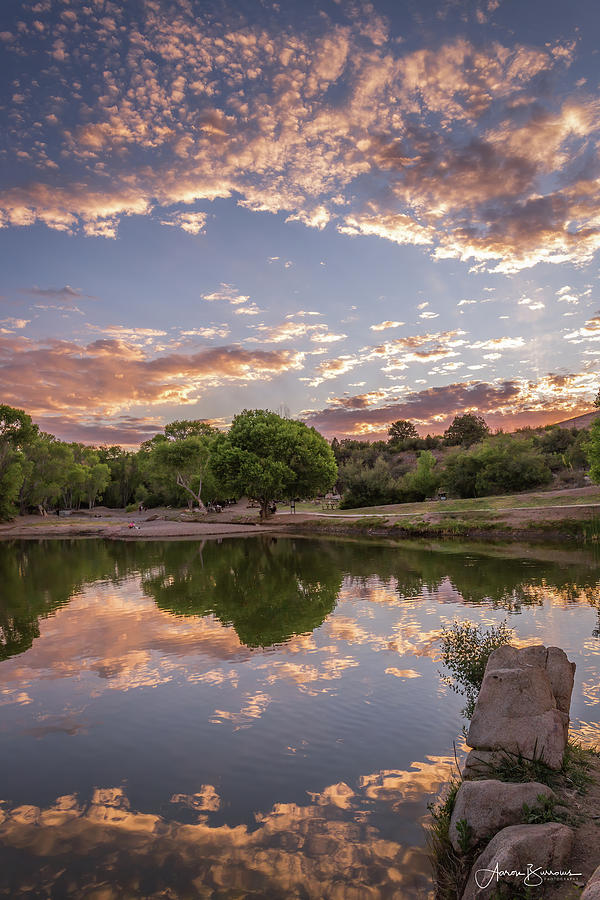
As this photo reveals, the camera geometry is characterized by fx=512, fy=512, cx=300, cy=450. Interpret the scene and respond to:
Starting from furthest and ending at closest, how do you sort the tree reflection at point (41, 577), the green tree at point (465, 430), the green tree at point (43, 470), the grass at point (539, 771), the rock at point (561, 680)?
the green tree at point (465, 430), the green tree at point (43, 470), the tree reflection at point (41, 577), the rock at point (561, 680), the grass at point (539, 771)

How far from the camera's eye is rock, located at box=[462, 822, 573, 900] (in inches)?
189

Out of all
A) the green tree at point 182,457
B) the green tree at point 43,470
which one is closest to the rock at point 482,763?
the green tree at point 182,457

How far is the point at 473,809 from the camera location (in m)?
5.90

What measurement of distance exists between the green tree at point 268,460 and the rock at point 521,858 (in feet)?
206

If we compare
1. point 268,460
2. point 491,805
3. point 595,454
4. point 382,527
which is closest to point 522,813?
point 491,805

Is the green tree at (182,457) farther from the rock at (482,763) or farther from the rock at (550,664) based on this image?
the rock at (482,763)

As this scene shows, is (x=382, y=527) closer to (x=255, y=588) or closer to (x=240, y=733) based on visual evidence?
(x=255, y=588)

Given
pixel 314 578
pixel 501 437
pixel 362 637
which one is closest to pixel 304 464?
pixel 501 437

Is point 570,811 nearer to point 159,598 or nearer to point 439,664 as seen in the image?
point 439,664

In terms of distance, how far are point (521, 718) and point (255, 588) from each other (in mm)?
20199

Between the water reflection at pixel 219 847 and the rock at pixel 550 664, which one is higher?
the rock at pixel 550 664

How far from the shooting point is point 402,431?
14850cm

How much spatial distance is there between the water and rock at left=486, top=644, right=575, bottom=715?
181 centimetres

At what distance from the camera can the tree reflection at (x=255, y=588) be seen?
19.2 metres
